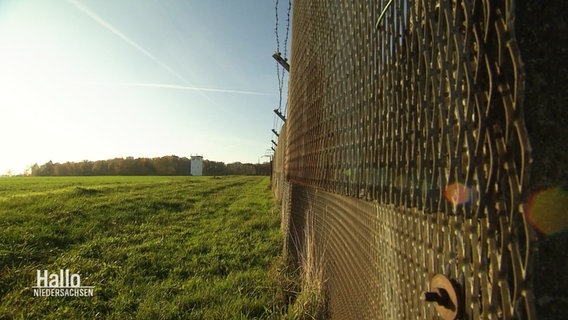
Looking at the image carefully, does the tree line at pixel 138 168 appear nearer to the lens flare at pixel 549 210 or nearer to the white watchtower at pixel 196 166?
the white watchtower at pixel 196 166

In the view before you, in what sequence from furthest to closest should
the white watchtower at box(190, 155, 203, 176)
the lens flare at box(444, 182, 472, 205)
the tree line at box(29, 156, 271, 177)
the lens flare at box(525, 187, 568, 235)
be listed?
the white watchtower at box(190, 155, 203, 176) → the tree line at box(29, 156, 271, 177) → the lens flare at box(444, 182, 472, 205) → the lens flare at box(525, 187, 568, 235)

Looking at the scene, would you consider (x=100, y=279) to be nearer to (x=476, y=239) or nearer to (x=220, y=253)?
(x=220, y=253)

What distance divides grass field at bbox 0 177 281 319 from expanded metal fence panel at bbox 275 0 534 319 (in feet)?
7.86

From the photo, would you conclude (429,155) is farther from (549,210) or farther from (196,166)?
(196,166)

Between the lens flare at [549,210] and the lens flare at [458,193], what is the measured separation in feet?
0.47

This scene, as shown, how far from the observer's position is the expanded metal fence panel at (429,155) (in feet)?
2.37

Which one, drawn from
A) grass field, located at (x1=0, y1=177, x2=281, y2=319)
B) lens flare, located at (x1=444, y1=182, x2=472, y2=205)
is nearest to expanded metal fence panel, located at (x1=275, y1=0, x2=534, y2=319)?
lens flare, located at (x1=444, y1=182, x2=472, y2=205)

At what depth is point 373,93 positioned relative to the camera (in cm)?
153

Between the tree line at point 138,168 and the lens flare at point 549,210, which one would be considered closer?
the lens flare at point 549,210

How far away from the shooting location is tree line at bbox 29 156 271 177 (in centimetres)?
9831

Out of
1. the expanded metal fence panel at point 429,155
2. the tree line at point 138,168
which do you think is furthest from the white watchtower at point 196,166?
the expanded metal fence panel at point 429,155

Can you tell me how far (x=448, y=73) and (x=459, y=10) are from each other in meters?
0.15

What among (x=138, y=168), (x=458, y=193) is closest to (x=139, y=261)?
(x=458, y=193)

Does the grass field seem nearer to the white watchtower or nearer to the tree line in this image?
the tree line
